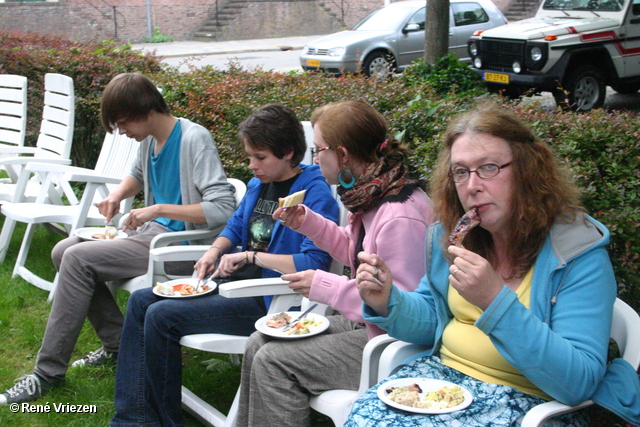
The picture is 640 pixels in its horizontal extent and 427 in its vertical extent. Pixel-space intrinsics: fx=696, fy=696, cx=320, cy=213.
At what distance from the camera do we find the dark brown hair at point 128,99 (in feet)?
11.9

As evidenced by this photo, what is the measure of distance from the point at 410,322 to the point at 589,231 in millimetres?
623

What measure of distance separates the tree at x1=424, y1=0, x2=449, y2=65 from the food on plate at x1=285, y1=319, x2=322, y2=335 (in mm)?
6310

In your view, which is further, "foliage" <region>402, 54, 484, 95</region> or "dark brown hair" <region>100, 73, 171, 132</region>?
"foliage" <region>402, 54, 484, 95</region>

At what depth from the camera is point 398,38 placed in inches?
549

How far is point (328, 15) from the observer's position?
3247 centimetres

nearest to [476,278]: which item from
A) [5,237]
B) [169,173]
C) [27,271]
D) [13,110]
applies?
[169,173]

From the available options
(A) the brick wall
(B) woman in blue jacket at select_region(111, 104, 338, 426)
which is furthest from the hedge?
(A) the brick wall

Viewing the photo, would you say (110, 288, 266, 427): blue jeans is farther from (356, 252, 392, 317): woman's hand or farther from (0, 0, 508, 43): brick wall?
(0, 0, 508, 43): brick wall

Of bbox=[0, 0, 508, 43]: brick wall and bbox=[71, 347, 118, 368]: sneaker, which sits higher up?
bbox=[0, 0, 508, 43]: brick wall

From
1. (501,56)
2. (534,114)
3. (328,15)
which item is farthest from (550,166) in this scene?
(328,15)

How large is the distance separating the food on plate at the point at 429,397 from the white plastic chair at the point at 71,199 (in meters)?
3.04

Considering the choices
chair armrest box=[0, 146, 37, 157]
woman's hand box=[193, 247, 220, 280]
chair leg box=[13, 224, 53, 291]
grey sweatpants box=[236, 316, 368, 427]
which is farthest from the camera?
chair armrest box=[0, 146, 37, 157]

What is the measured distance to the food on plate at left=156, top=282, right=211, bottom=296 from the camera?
3096 millimetres

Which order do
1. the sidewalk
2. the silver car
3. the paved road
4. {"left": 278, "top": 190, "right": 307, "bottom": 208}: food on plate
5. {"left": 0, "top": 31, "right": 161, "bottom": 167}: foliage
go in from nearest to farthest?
{"left": 278, "top": 190, "right": 307, "bottom": 208}: food on plate, {"left": 0, "top": 31, "right": 161, "bottom": 167}: foliage, the silver car, the paved road, the sidewalk
